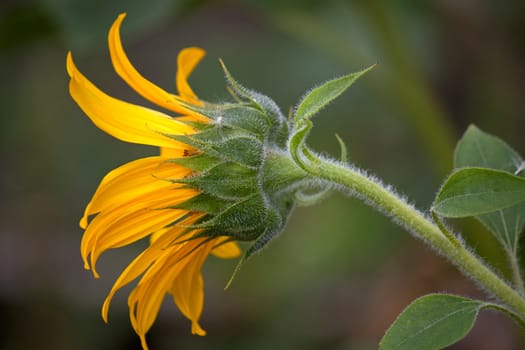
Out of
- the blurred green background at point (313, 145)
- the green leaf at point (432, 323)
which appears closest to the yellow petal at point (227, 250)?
the green leaf at point (432, 323)

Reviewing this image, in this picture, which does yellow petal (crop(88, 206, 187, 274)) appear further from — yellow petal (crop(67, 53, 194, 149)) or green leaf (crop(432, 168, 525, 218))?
green leaf (crop(432, 168, 525, 218))

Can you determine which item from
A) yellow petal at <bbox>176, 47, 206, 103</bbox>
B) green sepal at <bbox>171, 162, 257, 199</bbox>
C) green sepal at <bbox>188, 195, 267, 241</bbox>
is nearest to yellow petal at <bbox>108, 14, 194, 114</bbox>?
yellow petal at <bbox>176, 47, 206, 103</bbox>

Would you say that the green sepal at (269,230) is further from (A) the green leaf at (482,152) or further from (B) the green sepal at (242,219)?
(A) the green leaf at (482,152)

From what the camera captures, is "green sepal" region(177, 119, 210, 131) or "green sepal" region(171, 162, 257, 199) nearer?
"green sepal" region(171, 162, 257, 199)

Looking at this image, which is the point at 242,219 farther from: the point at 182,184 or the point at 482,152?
the point at 482,152

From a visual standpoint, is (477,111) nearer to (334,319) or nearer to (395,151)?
(395,151)

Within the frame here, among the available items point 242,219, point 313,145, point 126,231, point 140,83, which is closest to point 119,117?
point 140,83
